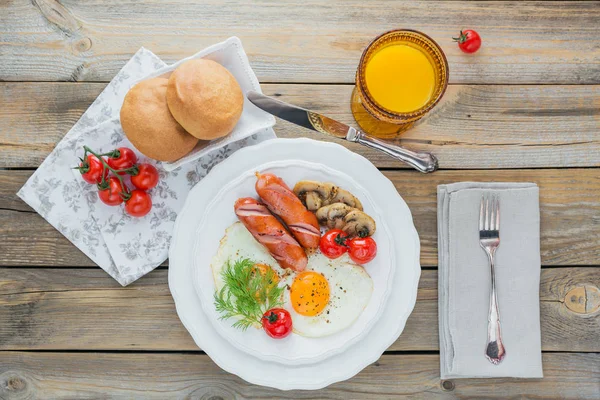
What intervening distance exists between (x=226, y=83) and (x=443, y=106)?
923 mm

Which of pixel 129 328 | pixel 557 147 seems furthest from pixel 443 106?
pixel 129 328

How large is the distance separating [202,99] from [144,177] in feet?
1.39

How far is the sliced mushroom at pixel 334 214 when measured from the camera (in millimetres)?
1974

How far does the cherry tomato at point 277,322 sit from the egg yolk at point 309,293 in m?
0.07

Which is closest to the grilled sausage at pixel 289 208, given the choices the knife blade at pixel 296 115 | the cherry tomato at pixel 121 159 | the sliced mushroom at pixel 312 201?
the sliced mushroom at pixel 312 201

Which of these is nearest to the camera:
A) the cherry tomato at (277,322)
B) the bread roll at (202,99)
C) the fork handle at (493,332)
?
the bread roll at (202,99)

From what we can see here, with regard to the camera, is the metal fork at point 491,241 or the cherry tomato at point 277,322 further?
the metal fork at point 491,241

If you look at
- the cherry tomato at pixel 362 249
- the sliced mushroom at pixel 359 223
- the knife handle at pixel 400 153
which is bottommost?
the cherry tomato at pixel 362 249

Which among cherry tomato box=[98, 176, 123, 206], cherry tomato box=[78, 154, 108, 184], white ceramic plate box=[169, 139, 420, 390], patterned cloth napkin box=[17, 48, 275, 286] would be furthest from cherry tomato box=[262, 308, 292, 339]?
cherry tomato box=[78, 154, 108, 184]

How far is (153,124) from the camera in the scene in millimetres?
1854

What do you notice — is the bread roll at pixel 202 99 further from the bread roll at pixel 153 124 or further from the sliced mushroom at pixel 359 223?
the sliced mushroom at pixel 359 223

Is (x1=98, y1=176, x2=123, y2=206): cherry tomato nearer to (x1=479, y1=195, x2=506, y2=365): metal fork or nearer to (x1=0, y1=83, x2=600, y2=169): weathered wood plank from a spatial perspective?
(x1=0, y1=83, x2=600, y2=169): weathered wood plank

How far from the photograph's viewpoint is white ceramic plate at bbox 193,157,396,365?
199 centimetres

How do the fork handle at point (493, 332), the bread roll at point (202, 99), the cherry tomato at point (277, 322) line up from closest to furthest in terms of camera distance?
the bread roll at point (202, 99)
the cherry tomato at point (277, 322)
the fork handle at point (493, 332)
